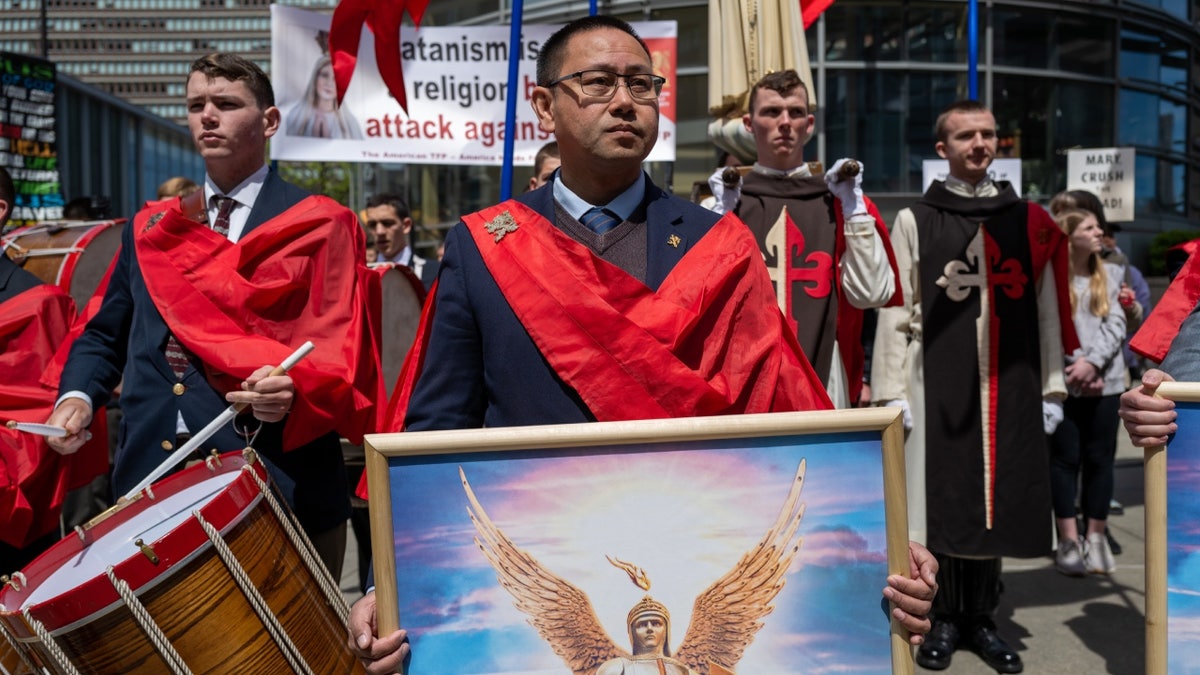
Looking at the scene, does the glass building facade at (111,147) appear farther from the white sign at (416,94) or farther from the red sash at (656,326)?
the red sash at (656,326)

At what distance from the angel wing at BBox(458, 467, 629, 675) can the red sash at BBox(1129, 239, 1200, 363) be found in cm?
185

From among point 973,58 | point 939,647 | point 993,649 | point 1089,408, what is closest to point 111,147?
point 973,58

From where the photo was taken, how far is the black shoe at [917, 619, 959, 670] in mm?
4492

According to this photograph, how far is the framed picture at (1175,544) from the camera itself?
2.25m

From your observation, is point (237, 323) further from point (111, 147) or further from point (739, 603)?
point (111, 147)

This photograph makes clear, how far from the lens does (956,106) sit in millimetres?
4539

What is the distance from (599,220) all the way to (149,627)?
129cm

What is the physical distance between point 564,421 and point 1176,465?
1348 mm

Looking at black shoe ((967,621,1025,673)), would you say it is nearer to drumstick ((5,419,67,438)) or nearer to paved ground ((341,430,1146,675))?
paved ground ((341,430,1146,675))

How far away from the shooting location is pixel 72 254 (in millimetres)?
5180

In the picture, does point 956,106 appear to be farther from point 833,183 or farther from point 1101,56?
point 1101,56

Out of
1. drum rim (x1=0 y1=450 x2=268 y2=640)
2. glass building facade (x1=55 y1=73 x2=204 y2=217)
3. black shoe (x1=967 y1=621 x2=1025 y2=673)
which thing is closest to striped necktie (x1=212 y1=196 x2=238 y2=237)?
drum rim (x1=0 y1=450 x2=268 y2=640)

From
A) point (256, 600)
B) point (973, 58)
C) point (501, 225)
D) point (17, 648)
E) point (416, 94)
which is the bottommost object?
point (17, 648)

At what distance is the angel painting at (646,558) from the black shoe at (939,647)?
120 inches
